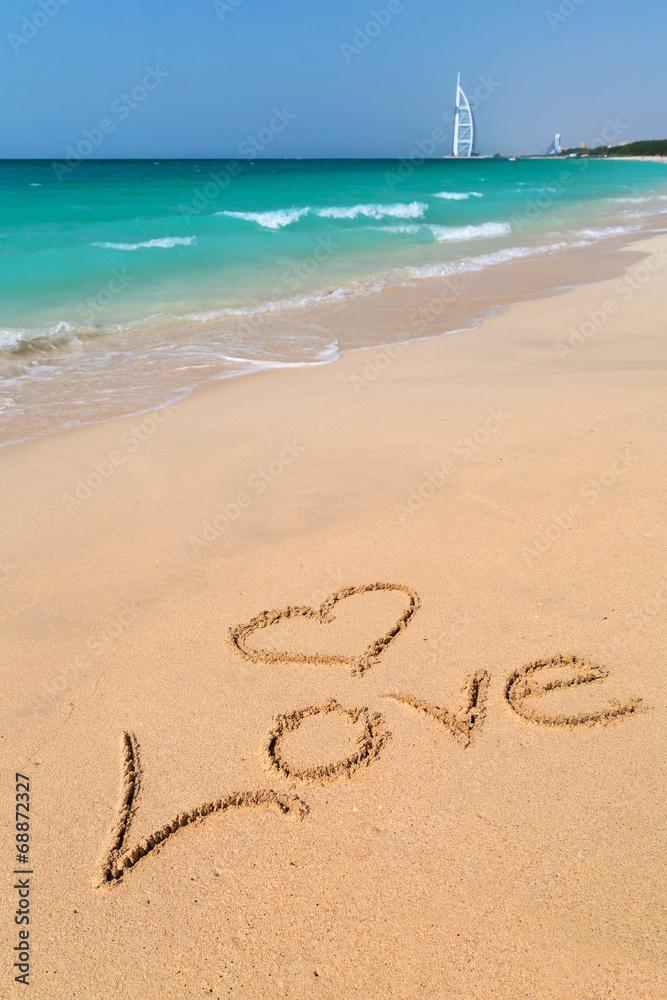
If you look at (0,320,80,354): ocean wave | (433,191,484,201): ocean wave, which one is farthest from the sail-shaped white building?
(0,320,80,354): ocean wave

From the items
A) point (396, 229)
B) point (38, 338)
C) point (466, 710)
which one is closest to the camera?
point (466, 710)

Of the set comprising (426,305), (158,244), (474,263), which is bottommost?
(426,305)

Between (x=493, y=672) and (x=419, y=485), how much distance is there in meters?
1.49

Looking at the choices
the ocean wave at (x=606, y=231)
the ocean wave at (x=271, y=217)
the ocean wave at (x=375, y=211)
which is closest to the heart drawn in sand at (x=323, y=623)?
the ocean wave at (x=606, y=231)

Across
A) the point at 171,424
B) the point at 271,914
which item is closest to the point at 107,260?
the point at 171,424

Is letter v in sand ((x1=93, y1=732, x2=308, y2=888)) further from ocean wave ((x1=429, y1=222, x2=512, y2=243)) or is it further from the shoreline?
ocean wave ((x1=429, y1=222, x2=512, y2=243))

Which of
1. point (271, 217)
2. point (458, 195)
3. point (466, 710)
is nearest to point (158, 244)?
point (271, 217)

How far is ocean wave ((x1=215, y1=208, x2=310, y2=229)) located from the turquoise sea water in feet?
0.24

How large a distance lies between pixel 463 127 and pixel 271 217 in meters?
108

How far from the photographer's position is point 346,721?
2.22 metres

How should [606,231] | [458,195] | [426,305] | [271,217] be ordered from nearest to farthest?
[426,305]
[606,231]
[271,217]
[458,195]

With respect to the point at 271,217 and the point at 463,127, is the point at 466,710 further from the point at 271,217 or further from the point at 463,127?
the point at 463,127

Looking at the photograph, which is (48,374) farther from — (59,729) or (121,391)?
(59,729)

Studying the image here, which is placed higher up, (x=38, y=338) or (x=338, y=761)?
(x=38, y=338)
